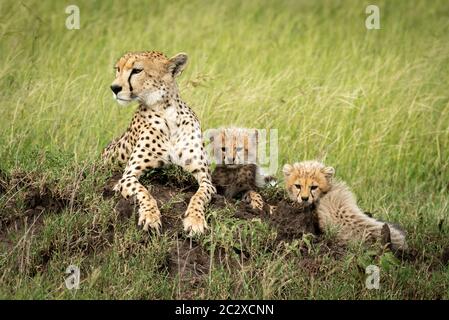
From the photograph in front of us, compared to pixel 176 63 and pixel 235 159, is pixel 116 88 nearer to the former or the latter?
pixel 176 63

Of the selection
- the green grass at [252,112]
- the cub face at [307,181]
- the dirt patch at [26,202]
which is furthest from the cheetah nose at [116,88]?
the cub face at [307,181]

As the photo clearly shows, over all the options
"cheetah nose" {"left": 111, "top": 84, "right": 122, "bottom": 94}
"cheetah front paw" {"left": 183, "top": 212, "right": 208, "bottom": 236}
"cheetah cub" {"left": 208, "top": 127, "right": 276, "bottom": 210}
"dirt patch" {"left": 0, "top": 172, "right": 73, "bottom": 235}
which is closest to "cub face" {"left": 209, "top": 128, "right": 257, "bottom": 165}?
"cheetah cub" {"left": 208, "top": 127, "right": 276, "bottom": 210}

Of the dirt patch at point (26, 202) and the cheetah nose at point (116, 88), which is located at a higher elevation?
the cheetah nose at point (116, 88)

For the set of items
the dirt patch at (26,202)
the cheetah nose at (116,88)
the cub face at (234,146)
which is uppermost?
the cheetah nose at (116,88)

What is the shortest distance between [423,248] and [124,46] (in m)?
4.97

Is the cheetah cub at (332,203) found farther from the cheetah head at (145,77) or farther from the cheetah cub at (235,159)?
the cheetah head at (145,77)

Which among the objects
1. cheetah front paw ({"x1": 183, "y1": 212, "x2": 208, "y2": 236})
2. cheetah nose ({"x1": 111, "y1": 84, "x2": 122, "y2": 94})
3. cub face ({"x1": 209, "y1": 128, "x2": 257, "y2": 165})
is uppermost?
cheetah nose ({"x1": 111, "y1": 84, "x2": 122, "y2": 94})

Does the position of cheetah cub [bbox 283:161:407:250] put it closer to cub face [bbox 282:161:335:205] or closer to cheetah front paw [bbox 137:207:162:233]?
cub face [bbox 282:161:335:205]

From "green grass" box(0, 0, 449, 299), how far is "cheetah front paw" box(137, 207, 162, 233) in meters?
0.07

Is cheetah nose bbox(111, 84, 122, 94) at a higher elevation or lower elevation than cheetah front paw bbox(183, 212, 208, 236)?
higher

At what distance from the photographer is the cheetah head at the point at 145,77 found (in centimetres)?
689

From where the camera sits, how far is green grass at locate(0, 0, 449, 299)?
20.1 feet

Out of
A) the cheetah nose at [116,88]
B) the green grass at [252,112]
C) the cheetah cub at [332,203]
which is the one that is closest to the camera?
the green grass at [252,112]
